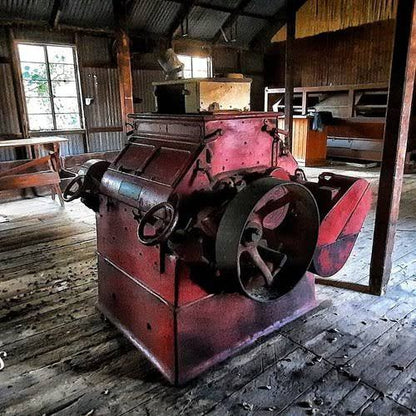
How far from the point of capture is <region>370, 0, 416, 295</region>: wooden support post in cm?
232

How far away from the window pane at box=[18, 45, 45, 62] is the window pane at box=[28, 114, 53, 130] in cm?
99

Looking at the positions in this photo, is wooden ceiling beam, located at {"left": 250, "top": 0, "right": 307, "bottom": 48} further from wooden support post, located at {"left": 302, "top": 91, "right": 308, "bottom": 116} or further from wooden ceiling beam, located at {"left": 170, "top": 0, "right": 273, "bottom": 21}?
wooden support post, located at {"left": 302, "top": 91, "right": 308, "bottom": 116}

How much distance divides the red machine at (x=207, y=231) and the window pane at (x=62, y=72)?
5.48 meters

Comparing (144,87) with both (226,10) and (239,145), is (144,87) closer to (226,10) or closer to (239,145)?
(226,10)

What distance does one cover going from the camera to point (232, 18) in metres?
8.98

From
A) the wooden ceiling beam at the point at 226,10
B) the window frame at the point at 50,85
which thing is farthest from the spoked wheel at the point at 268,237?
the wooden ceiling beam at the point at 226,10

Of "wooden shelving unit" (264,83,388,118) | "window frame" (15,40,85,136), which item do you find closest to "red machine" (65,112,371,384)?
"window frame" (15,40,85,136)

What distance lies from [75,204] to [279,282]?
4322 millimetres

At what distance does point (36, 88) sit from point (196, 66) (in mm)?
3946

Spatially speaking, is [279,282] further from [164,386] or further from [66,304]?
[66,304]

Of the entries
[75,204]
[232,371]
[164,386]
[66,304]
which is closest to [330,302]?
[232,371]

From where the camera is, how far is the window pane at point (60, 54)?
7078mm

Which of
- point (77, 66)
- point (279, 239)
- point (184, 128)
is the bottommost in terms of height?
point (279, 239)

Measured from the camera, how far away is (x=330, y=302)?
2.72 metres
